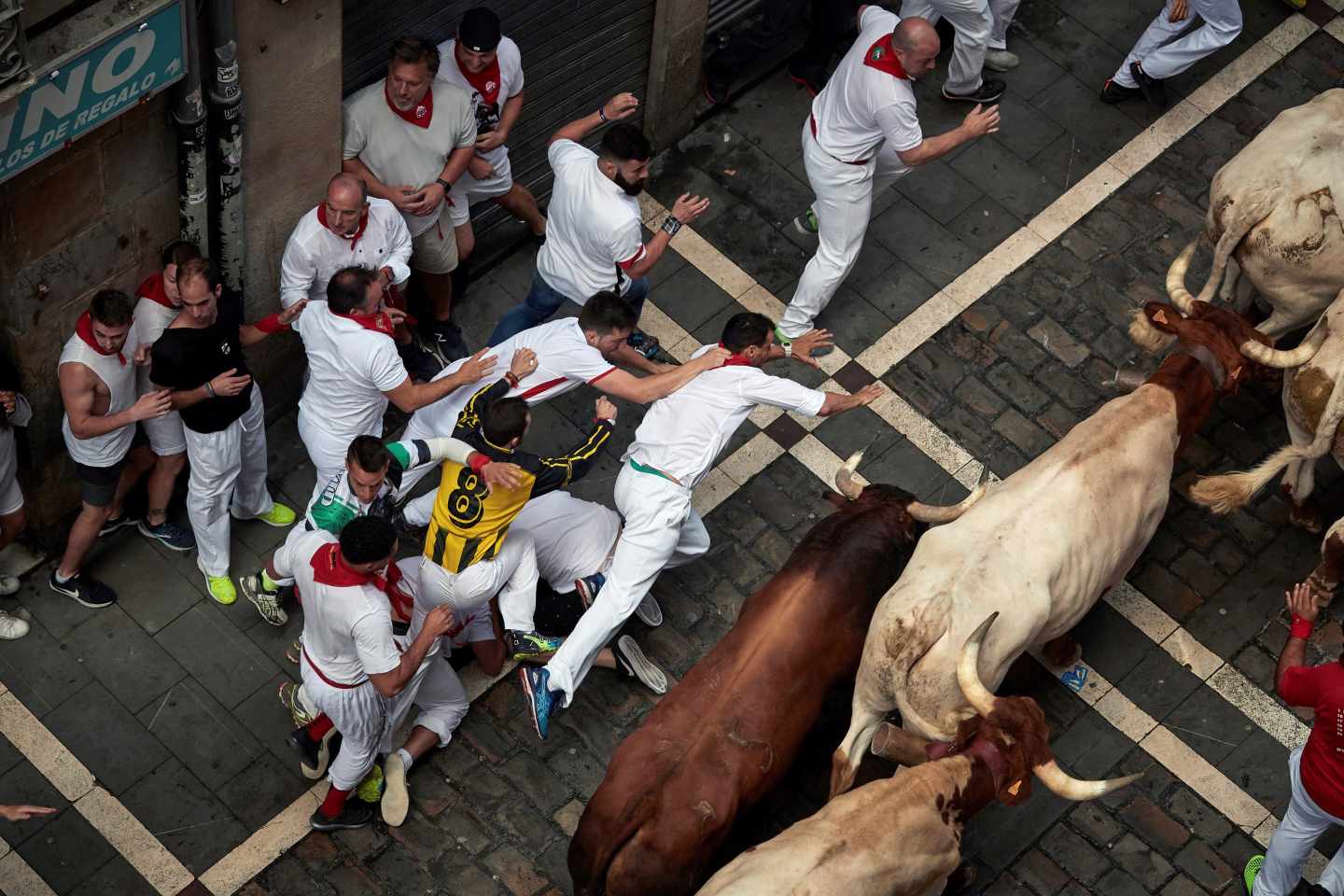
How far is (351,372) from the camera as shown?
966 cm

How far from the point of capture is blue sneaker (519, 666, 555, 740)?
9.49m

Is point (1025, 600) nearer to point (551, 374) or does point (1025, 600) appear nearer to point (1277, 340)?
point (551, 374)

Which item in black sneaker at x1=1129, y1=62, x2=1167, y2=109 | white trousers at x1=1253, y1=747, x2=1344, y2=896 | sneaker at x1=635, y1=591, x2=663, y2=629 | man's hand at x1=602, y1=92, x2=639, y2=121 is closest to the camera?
white trousers at x1=1253, y1=747, x2=1344, y2=896

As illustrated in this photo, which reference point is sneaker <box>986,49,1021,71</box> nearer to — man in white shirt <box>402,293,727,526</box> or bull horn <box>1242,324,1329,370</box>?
bull horn <box>1242,324,1329,370</box>

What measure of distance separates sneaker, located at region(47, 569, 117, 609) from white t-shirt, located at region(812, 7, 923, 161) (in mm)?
5124

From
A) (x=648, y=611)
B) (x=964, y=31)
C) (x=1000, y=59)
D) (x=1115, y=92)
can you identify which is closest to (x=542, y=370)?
(x=648, y=611)

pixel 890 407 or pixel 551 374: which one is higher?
pixel 551 374

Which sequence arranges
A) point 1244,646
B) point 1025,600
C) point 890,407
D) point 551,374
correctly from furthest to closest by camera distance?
1. point 890,407
2. point 1244,646
3. point 551,374
4. point 1025,600

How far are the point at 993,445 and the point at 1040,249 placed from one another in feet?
5.67

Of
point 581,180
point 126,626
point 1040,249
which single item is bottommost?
point 126,626

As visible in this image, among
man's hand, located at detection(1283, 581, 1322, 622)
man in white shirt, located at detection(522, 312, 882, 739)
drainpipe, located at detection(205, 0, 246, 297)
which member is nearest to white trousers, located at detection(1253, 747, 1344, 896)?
man's hand, located at detection(1283, 581, 1322, 622)

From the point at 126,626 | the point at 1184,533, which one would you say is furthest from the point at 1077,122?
the point at 126,626

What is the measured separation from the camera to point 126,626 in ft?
33.3

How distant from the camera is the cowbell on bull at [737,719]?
8.27 meters
